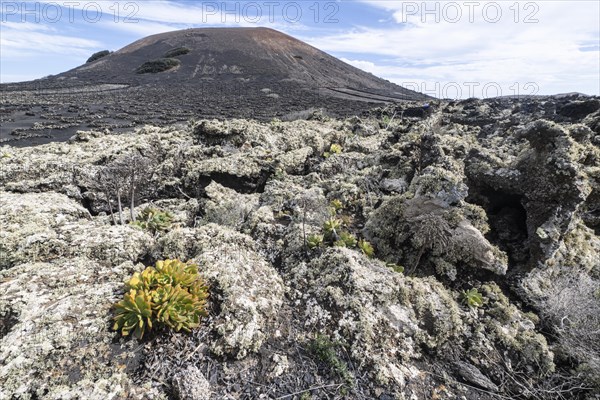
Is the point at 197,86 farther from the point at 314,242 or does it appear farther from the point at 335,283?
the point at 335,283

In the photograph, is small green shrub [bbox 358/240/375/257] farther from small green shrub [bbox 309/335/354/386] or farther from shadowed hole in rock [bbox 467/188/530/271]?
shadowed hole in rock [bbox 467/188/530/271]

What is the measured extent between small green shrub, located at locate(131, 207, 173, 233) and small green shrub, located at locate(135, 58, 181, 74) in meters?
59.3

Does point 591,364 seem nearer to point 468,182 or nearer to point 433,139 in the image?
point 468,182

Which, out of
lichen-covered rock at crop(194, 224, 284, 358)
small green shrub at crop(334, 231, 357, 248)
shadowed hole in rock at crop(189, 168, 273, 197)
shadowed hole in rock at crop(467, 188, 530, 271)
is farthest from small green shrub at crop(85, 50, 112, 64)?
shadowed hole in rock at crop(467, 188, 530, 271)

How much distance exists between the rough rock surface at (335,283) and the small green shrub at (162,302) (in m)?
0.14

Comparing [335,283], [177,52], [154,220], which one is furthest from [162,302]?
[177,52]

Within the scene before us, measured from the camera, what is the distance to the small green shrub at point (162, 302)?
3646 millimetres

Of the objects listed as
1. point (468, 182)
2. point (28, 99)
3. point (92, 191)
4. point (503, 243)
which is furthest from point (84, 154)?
point (28, 99)

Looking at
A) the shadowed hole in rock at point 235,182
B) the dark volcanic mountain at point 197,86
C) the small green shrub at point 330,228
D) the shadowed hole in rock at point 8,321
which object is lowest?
the shadowed hole in rock at point 8,321

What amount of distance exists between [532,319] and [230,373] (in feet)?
14.1

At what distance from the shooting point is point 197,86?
48812 millimetres

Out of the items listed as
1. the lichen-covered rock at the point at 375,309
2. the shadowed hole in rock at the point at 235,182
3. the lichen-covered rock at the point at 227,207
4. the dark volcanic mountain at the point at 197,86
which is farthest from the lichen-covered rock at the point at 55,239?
the dark volcanic mountain at the point at 197,86

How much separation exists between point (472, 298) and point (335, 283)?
6.70 feet

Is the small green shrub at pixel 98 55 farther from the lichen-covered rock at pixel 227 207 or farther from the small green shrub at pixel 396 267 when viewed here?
the small green shrub at pixel 396 267
